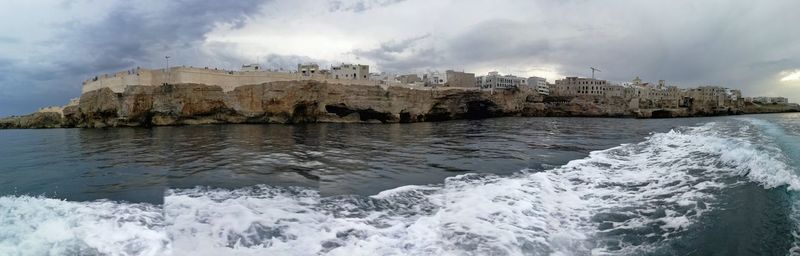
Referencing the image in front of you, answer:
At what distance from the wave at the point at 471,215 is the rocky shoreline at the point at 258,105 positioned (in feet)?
101

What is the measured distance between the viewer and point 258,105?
121ft

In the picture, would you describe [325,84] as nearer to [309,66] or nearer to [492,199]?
[309,66]

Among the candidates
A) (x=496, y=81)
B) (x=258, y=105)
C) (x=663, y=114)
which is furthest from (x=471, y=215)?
(x=496, y=81)

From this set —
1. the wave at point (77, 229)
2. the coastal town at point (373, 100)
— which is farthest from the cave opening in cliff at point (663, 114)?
the wave at point (77, 229)

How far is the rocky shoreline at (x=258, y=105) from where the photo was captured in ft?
113

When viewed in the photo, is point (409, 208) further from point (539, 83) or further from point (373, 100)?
point (539, 83)

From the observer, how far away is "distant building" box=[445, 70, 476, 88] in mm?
61638

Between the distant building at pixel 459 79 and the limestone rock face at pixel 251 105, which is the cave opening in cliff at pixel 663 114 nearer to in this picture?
the distant building at pixel 459 79

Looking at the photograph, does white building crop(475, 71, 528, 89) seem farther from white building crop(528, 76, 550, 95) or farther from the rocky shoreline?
the rocky shoreline

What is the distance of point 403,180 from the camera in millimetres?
8188

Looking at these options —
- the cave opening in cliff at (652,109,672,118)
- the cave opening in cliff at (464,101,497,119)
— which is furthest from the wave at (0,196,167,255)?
the cave opening in cliff at (652,109,672,118)

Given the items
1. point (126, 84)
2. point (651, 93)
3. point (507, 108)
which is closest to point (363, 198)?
point (126, 84)

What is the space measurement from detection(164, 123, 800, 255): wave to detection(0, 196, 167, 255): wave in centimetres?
24

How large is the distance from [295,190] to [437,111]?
134 feet
